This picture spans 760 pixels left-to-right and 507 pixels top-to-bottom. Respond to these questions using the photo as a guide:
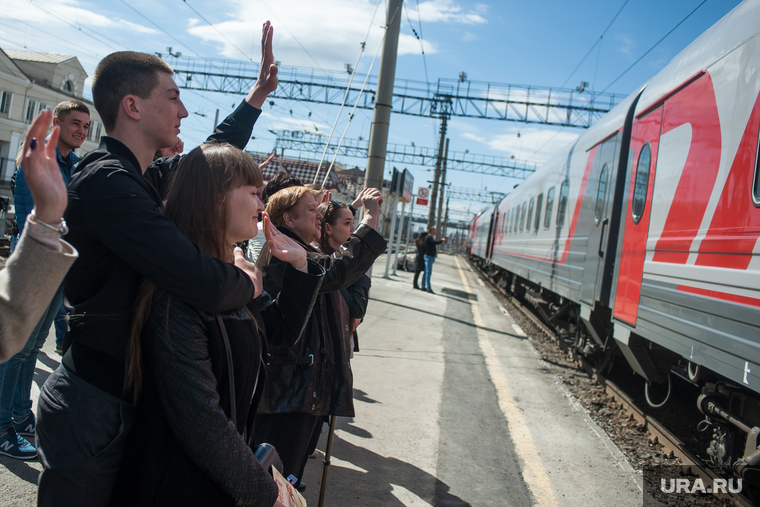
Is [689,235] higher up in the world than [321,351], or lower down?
higher up

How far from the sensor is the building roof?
36312mm

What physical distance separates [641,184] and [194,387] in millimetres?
5072

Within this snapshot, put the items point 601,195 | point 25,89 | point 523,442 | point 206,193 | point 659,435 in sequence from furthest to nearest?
point 25,89 → point 601,195 → point 659,435 → point 523,442 → point 206,193

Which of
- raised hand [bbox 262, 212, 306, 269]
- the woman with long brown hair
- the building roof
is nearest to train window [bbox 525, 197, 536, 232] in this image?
raised hand [bbox 262, 212, 306, 269]

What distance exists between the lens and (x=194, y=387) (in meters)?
1.40

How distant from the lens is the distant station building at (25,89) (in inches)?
1278

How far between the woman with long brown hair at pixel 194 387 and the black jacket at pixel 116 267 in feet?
0.19

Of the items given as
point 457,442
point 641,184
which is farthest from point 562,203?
point 457,442

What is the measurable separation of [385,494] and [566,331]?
602 centimetres

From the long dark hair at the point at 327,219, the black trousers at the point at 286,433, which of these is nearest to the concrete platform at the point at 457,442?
the black trousers at the point at 286,433

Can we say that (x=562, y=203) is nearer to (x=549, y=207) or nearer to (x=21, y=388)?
(x=549, y=207)

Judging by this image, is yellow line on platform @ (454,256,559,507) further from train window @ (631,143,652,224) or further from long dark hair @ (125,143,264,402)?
long dark hair @ (125,143,264,402)

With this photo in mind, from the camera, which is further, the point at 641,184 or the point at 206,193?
the point at 641,184

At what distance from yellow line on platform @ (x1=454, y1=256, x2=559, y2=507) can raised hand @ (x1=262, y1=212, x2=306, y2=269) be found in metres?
2.50
